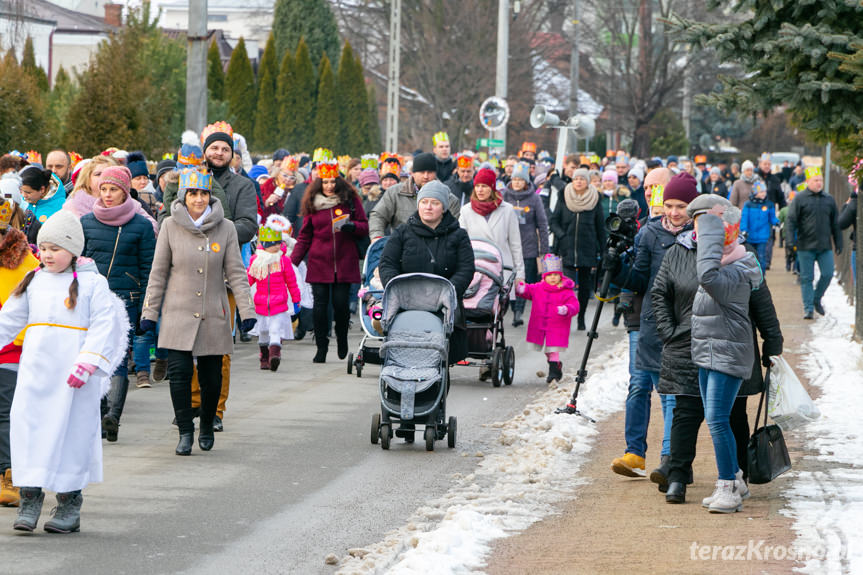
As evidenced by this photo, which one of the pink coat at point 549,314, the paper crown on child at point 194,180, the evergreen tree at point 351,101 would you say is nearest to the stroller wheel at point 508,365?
the pink coat at point 549,314

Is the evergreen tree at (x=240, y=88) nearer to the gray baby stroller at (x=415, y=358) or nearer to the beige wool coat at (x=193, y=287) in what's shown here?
the gray baby stroller at (x=415, y=358)

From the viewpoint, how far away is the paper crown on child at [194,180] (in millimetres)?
9906

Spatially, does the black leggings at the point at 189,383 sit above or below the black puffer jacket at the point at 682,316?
below

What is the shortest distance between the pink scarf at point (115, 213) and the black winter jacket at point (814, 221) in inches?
473

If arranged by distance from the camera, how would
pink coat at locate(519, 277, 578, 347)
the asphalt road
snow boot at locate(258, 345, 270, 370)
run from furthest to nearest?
snow boot at locate(258, 345, 270, 370) < pink coat at locate(519, 277, 578, 347) < the asphalt road

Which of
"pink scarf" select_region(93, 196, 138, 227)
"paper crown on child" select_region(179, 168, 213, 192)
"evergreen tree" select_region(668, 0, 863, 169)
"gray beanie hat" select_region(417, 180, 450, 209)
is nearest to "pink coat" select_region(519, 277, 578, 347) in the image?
"evergreen tree" select_region(668, 0, 863, 169)

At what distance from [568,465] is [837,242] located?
39.6ft

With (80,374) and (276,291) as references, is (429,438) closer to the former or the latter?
(80,374)

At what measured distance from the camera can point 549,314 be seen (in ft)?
46.6

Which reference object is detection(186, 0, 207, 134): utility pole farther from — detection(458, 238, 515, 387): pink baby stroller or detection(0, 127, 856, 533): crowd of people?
detection(458, 238, 515, 387): pink baby stroller

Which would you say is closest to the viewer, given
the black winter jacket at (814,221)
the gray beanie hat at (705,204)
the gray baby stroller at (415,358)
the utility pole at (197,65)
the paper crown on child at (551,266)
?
the gray beanie hat at (705,204)

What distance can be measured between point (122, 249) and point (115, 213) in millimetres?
307

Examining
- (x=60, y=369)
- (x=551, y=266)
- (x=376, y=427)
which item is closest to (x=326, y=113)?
(x=551, y=266)

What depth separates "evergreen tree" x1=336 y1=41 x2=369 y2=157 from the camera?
5094cm
